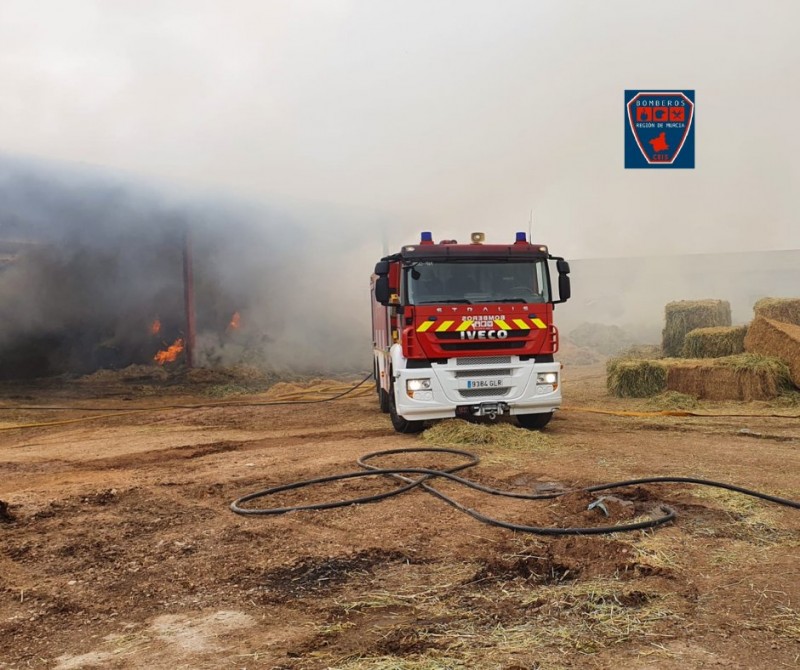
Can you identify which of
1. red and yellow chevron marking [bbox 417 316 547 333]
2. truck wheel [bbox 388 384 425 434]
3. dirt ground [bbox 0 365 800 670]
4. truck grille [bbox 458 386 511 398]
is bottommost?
dirt ground [bbox 0 365 800 670]

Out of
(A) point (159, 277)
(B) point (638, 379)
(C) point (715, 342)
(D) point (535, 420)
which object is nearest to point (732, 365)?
(B) point (638, 379)

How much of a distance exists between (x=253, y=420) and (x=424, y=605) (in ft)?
28.0

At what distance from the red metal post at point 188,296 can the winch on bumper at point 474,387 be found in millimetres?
11842

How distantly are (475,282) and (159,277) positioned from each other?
1448cm

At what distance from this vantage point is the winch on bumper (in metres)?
8.59

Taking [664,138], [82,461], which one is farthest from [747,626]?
[664,138]

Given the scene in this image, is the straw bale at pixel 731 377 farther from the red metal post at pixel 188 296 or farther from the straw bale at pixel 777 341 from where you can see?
the red metal post at pixel 188 296

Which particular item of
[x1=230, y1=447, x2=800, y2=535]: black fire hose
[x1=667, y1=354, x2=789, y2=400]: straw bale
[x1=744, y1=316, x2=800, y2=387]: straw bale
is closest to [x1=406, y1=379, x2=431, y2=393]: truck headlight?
[x1=230, y1=447, x2=800, y2=535]: black fire hose

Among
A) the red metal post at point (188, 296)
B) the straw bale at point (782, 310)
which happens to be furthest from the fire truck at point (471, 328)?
the red metal post at point (188, 296)

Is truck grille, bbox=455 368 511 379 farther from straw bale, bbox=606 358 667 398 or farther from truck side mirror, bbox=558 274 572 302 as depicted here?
straw bale, bbox=606 358 667 398

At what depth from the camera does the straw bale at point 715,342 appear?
13305 mm

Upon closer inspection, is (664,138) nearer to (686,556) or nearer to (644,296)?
(686,556)

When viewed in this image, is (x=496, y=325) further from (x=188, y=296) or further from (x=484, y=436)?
(x=188, y=296)

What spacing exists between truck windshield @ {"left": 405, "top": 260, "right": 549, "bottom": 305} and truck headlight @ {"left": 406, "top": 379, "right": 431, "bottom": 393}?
3.30 ft
